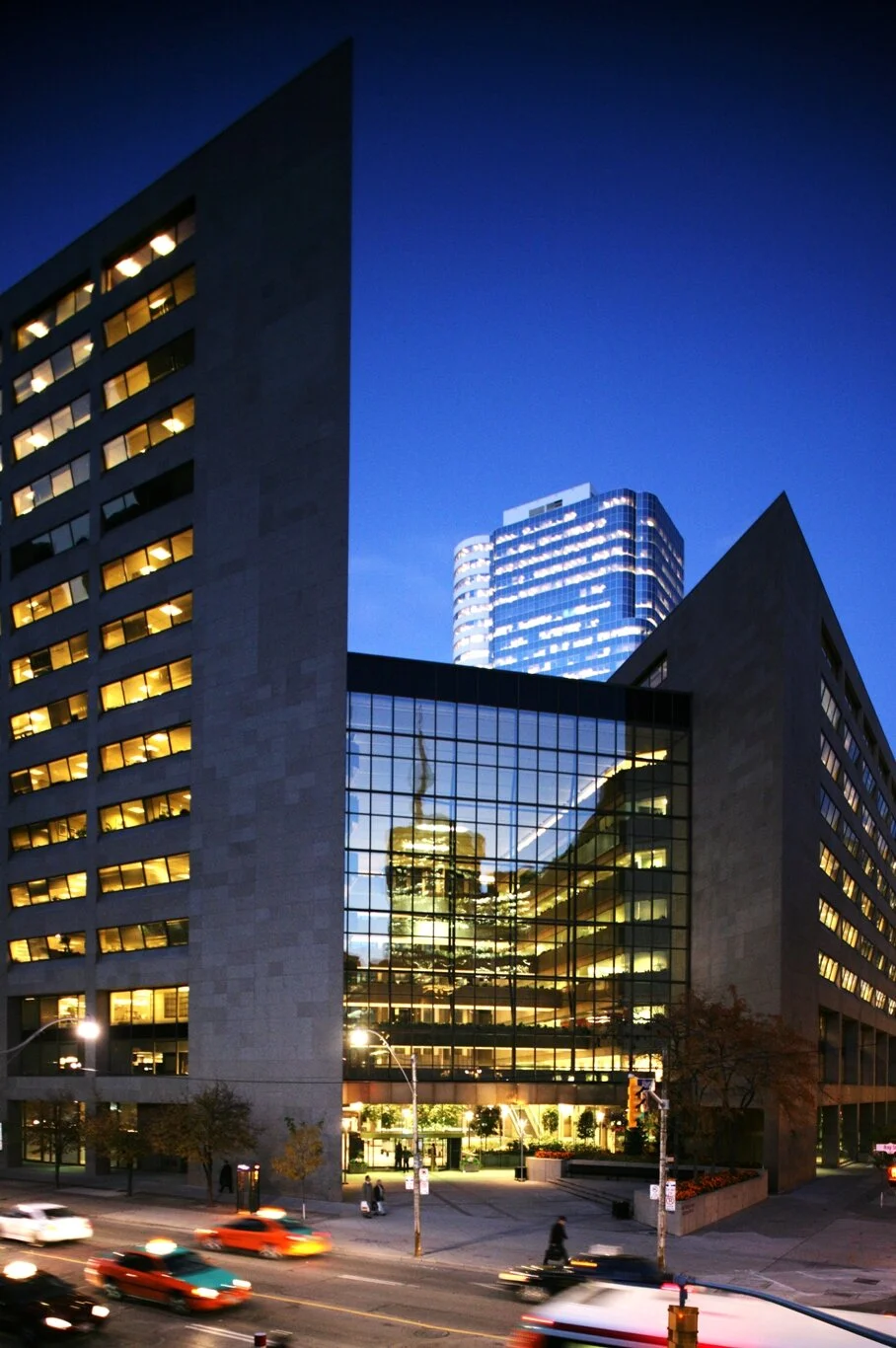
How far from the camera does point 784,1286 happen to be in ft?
113

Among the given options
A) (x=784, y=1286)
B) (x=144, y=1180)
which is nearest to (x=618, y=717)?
(x=144, y=1180)

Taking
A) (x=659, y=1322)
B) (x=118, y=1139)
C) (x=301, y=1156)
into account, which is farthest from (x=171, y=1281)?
(x=118, y=1139)

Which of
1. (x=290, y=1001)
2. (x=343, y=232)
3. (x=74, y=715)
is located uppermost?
(x=343, y=232)

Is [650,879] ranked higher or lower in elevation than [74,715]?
lower

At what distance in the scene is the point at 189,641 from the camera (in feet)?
214

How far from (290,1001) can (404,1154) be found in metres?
13.5

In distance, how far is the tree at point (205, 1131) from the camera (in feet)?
176

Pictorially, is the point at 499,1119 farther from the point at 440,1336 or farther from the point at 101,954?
the point at 440,1336

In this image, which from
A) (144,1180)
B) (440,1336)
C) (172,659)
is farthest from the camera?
(172,659)

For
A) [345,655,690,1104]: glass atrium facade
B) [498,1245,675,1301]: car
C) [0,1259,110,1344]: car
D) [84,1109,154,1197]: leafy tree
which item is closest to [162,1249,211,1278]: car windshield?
[0,1259,110,1344]: car

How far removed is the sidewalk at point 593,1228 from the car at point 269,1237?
2588mm

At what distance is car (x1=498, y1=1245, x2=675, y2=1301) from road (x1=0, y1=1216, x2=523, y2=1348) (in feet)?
1.78

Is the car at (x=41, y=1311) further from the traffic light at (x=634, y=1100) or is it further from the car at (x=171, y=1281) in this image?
the traffic light at (x=634, y=1100)

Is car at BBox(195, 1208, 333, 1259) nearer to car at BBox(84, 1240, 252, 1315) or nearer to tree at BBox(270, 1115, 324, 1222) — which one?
car at BBox(84, 1240, 252, 1315)
